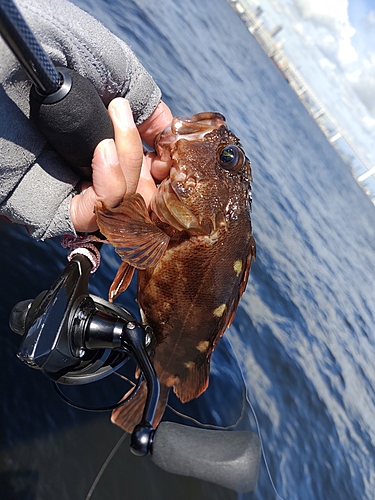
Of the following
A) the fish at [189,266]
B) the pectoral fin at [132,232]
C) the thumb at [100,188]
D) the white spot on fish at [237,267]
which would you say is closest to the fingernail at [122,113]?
the thumb at [100,188]

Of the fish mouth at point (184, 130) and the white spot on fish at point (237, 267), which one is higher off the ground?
the fish mouth at point (184, 130)

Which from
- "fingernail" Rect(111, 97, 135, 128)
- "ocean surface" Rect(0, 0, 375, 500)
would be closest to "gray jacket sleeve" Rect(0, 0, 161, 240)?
"fingernail" Rect(111, 97, 135, 128)

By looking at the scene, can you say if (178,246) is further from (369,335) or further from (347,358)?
(369,335)

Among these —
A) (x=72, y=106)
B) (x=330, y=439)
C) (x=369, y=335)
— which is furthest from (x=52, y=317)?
(x=369, y=335)

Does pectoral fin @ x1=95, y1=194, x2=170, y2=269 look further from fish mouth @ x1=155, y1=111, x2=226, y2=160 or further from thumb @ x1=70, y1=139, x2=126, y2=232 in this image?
fish mouth @ x1=155, y1=111, x2=226, y2=160

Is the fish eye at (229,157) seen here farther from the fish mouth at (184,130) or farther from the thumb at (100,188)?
the thumb at (100,188)

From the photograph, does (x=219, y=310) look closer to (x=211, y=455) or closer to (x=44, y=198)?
(x=211, y=455)
